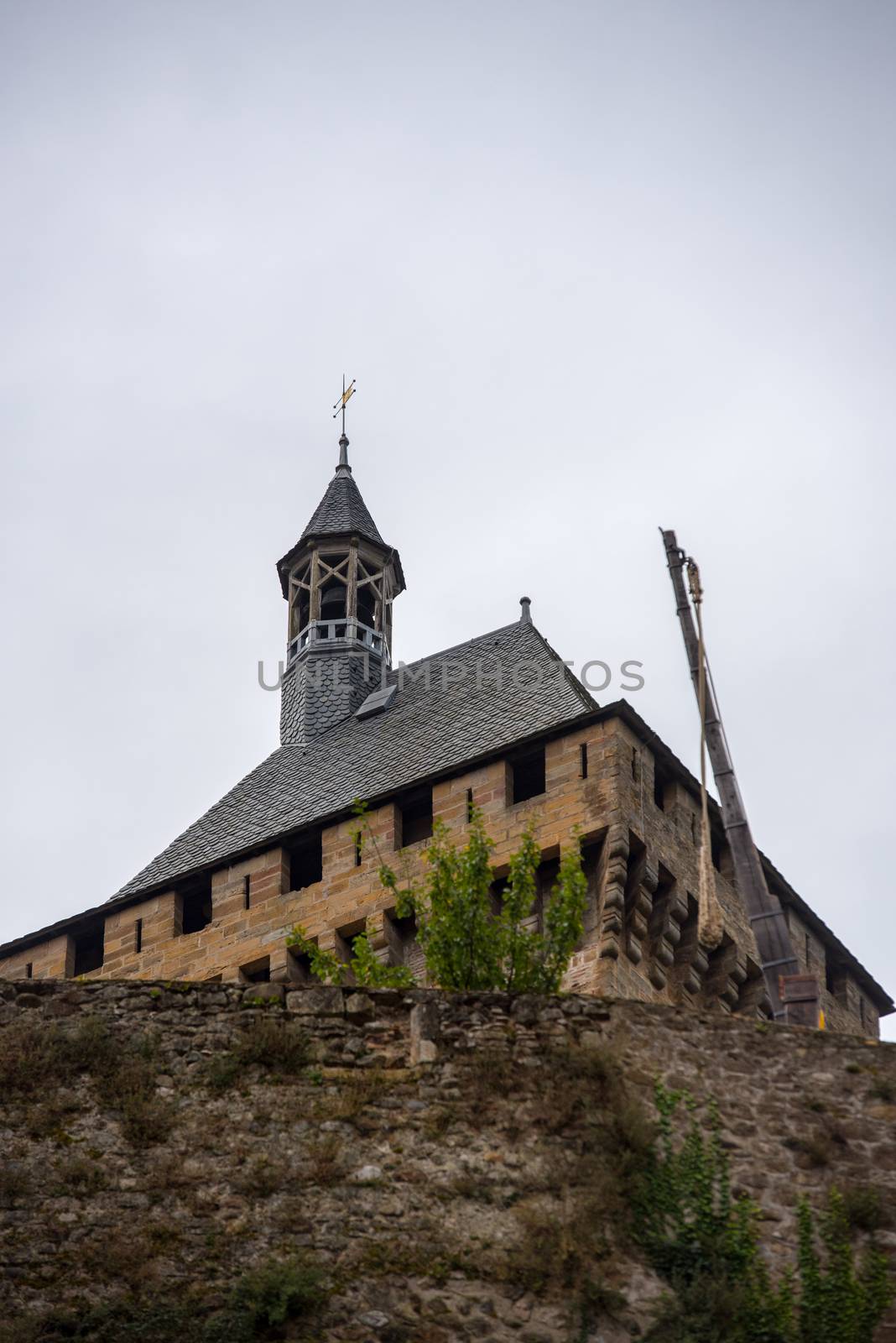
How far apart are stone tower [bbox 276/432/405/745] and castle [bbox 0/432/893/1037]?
0.66 meters

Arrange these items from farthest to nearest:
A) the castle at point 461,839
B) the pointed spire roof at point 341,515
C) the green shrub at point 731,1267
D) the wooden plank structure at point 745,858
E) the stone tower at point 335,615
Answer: the pointed spire roof at point 341,515 → the stone tower at point 335,615 → the castle at point 461,839 → the wooden plank structure at point 745,858 → the green shrub at point 731,1267

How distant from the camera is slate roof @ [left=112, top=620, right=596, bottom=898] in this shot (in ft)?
109

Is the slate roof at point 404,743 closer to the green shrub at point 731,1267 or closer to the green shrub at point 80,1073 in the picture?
the green shrub at point 80,1073

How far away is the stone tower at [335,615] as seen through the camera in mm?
39344

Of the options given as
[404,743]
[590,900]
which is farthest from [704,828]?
[404,743]

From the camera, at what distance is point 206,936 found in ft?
108

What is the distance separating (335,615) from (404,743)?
6.07m

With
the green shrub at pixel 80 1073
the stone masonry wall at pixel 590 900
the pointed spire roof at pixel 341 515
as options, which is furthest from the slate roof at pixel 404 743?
the green shrub at pixel 80 1073

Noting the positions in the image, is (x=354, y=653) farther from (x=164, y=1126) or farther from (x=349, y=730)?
(x=164, y=1126)

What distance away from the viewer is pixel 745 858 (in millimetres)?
23391

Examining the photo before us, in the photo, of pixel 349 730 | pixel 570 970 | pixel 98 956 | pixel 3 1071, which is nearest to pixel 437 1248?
pixel 3 1071

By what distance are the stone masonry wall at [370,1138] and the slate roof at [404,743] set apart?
13.4 metres

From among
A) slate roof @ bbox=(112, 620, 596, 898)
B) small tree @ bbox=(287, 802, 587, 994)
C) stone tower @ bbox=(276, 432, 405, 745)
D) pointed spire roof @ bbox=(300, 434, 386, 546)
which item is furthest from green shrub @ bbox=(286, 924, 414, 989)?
pointed spire roof @ bbox=(300, 434, 386, 546)

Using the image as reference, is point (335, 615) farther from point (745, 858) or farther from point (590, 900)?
point (745, 858)
